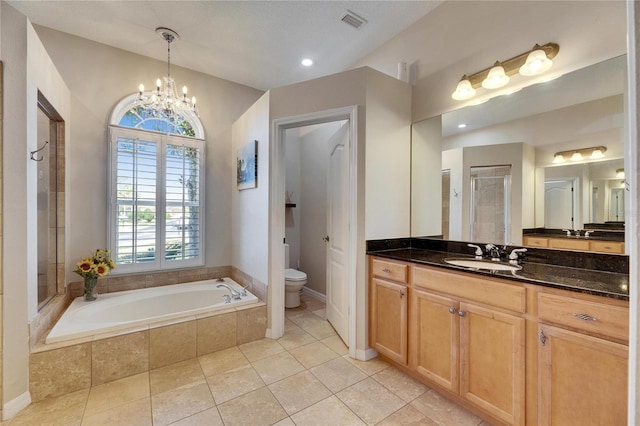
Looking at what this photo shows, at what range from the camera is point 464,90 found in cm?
219

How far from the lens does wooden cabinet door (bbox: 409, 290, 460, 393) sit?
175 cm

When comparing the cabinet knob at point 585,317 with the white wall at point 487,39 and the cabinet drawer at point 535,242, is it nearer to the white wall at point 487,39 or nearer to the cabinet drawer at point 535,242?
the cabinet drawer at point 535,242

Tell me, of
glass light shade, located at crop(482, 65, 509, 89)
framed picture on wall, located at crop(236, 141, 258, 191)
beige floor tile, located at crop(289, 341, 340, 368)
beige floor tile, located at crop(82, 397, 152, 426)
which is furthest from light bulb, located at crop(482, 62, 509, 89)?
beige floor tile, located at crop(82, 397, 152, 426)

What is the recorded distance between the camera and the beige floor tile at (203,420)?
1.62 m

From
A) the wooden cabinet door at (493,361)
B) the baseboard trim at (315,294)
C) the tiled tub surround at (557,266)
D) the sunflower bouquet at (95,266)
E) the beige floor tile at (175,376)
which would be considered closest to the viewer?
the tiled tub surround at (557,266)

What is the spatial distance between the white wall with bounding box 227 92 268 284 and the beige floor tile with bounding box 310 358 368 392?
3.15 ft

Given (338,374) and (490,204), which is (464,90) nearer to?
(490,204)

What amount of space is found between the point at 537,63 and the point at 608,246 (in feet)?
4.06

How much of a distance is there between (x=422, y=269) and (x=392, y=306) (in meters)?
0.42

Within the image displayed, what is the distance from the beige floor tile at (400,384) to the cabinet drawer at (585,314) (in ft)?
3.30

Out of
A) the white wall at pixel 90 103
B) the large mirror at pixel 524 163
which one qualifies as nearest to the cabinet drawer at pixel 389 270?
the large mirror at pixel 524 163

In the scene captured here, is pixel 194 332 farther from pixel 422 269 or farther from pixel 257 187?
pixel 422 269

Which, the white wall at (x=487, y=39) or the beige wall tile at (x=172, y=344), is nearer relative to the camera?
the white wall at (x=487, y=39)

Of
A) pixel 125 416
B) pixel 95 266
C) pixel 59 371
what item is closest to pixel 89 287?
pixel 95 266
